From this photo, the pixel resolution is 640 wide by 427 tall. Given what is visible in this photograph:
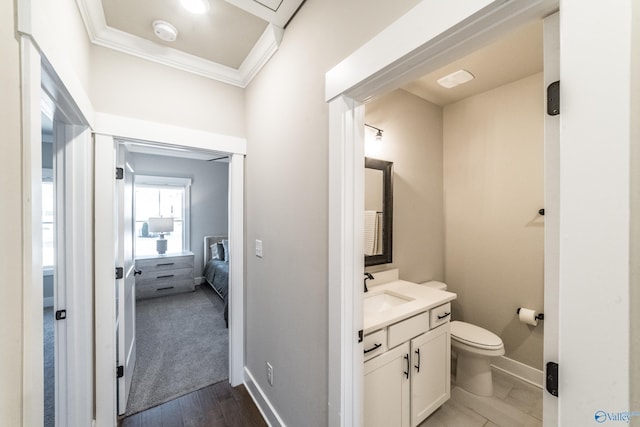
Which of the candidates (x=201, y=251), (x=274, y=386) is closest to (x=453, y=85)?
(x=274, y=386)

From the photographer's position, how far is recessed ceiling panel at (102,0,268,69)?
144 cm

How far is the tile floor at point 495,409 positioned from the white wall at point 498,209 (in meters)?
0.26

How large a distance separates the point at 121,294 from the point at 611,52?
98.6 inches

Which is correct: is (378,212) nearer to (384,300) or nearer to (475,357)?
(384,300)

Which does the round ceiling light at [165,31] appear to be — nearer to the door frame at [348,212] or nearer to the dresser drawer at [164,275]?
the door frame at [348,212]

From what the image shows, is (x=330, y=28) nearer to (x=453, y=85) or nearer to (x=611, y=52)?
(x=611, y=52)

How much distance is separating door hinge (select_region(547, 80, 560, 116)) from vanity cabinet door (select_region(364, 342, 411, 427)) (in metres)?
1.30

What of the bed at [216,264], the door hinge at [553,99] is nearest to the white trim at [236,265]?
the bed at [216,264]

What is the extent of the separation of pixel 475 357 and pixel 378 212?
4.58 ft

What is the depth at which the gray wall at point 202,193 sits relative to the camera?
186 inches

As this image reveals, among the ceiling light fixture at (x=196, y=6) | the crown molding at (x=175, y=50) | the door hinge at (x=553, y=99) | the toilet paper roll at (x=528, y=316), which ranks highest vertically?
the ceiling light fixture at (x=196, y=6)

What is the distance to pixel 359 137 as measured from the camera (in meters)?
1.12

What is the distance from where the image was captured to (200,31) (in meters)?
1.63
